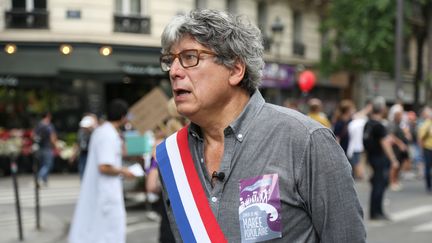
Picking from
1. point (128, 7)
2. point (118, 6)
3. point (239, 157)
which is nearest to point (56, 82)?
point (118, 6)

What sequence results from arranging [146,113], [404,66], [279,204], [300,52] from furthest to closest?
[404,66], [300,52], [146,113], [279,204]

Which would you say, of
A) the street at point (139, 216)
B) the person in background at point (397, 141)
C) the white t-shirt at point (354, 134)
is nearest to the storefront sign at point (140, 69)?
the street at point (139, 216)

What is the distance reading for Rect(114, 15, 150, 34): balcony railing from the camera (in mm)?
20781

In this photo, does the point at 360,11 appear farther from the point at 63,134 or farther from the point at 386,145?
the point at 386,145

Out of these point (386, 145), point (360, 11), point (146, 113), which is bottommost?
point (386, 145)

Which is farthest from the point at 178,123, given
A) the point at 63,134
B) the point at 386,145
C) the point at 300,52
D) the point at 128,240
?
the point at 300,52

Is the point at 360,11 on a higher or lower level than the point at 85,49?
higher

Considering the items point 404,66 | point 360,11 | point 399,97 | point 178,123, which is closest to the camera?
point 178,123

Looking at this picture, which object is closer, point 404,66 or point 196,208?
point 196,208

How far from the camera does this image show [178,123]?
18.2 feet

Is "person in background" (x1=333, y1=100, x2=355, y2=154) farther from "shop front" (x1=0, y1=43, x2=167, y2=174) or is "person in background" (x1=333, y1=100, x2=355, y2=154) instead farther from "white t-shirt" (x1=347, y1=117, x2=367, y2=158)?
"shop front" (x1=0, y1=43, x2=167, y2=174)

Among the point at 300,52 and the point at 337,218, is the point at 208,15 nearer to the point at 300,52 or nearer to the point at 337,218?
the point at 337,218

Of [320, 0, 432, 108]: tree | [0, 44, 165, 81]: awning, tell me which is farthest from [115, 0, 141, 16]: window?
[320, 0, 432, 108]: tree

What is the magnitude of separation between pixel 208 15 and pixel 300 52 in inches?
1039
